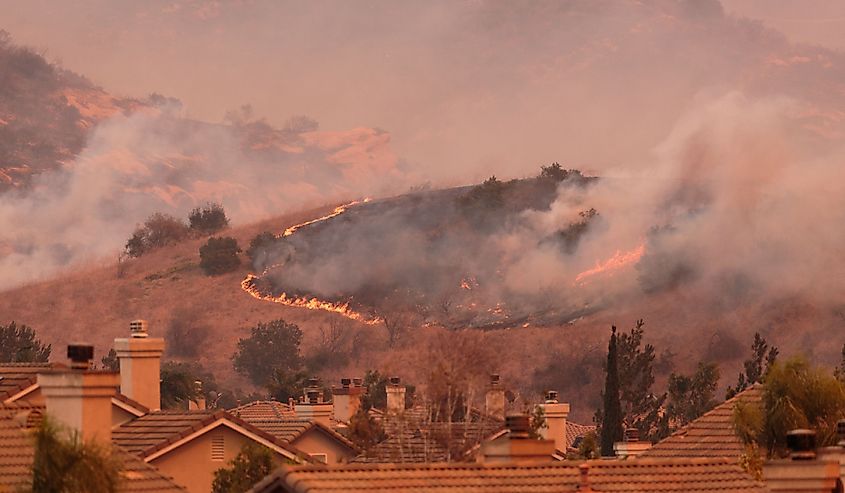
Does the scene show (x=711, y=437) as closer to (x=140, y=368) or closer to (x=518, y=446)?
(x=140, y=368)

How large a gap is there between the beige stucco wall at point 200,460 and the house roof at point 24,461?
9.02m

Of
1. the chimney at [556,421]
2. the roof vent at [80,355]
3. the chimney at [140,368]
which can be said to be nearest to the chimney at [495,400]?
the chimney at [556,421]

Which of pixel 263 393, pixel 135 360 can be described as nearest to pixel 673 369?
pixel 263 393

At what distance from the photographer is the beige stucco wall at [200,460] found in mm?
40031

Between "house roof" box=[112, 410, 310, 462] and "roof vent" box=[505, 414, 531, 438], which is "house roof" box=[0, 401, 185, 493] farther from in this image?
"house roof" box=[112, 410, 310, 462]

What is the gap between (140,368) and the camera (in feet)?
139

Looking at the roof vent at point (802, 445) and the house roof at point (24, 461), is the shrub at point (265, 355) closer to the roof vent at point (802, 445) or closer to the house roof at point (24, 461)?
the house roof at point (24, 461)

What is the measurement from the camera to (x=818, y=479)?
26.3 meters

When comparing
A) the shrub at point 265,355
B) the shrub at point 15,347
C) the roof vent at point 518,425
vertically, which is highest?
Answer: the shrub at point 265,355

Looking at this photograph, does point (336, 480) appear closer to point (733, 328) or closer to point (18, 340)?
point (18, 340)

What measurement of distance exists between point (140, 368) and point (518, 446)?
17.5m

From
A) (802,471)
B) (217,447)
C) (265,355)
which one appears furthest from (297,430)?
(265,355)

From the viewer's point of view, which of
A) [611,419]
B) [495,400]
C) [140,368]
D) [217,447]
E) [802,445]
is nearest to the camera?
[802,445]

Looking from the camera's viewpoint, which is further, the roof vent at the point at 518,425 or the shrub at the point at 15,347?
the shrub at the point at 15,347
